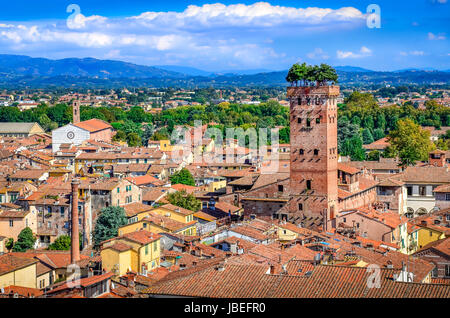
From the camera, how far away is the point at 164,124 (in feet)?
295

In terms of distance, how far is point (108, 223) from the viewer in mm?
30547

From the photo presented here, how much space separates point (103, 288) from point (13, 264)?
→ 5.96 metres

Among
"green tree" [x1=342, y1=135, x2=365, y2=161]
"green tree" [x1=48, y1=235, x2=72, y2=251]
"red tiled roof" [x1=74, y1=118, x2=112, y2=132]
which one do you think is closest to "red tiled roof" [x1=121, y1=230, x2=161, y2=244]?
"green tree" [x1=48, y1=235, x2=72, y2=251]

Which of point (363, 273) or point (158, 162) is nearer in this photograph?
→ point (363, 273)

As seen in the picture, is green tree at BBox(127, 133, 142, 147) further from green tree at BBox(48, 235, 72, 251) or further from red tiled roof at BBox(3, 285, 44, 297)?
red tiled roof at BBox(3, 285, 44, 297)

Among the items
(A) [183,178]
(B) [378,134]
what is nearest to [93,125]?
(B) [378,134]

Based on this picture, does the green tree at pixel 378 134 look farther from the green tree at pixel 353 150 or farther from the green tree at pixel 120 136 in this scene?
the green tree at pixel 120 136

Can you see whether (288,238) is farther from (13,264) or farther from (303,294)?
(303,294)

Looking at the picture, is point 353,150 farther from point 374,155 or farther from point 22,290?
point 22,290

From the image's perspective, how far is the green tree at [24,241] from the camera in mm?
30453

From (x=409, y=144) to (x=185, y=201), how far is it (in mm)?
23712

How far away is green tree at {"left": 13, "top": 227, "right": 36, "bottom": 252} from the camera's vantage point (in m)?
30.5
